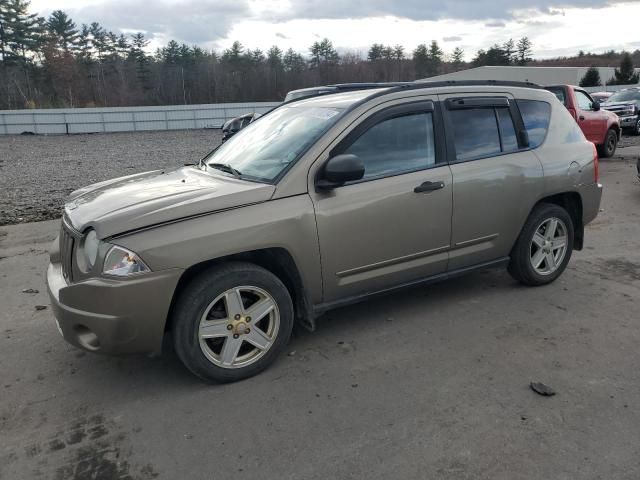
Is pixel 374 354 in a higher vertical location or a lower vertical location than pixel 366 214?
lower

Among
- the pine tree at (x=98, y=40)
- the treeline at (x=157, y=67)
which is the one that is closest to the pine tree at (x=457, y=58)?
the treeline at (x=157, y=67)

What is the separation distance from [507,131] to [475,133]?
40cm

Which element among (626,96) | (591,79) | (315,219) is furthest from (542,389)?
(591,79)

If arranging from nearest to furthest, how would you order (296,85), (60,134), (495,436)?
(495,436) < (60,134) < (296,85)

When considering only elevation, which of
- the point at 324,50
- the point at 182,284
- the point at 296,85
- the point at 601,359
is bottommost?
the point at 601,359

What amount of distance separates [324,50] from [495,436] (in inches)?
3885

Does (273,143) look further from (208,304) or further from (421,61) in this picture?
(421,61)

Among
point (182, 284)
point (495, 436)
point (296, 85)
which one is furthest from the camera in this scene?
point (296, 85)

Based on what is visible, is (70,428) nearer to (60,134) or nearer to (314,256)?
(314,256)

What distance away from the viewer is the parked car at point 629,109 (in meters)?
20.0

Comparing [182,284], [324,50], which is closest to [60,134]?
[182,284]

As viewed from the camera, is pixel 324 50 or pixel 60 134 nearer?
pixel 60 134

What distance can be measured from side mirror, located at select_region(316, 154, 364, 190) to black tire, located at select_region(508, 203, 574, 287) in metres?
1.99

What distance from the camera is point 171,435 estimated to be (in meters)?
2.95
